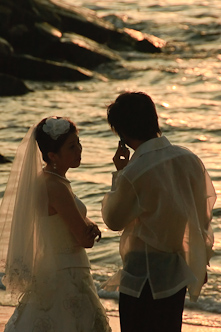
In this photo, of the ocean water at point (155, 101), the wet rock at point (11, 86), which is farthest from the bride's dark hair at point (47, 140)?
the wet rock at point (11, 86)

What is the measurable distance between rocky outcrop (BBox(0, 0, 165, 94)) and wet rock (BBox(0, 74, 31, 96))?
848 millimetres

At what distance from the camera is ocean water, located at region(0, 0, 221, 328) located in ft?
24.2

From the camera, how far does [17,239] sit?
384 cm

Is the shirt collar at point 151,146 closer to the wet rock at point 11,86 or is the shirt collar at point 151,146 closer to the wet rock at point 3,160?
the wet rock at point 3,160

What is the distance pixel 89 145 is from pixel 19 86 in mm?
4997

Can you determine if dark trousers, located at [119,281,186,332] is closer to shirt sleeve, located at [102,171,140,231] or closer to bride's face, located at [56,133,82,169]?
shirt sleeve, located at [102,171,140,231]

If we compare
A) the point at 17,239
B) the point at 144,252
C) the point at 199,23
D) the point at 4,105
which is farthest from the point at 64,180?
the point at 199,23

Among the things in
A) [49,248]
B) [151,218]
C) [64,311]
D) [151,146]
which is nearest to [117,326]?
[64,311]

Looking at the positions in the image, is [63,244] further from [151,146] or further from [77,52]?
[77,52]

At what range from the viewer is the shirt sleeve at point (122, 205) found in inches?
136

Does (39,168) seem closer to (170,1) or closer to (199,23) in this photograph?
(199,23)

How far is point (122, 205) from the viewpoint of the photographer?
11.4ft

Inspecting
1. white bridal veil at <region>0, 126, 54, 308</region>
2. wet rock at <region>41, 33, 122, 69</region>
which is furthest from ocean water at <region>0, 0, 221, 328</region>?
white bridal veil at <region>0, 126, 54, 308</region>

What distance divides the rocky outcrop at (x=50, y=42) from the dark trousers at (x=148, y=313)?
Answer: 14.8m
